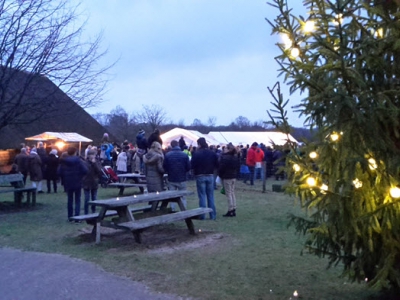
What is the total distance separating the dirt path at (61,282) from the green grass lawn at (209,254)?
0.29m

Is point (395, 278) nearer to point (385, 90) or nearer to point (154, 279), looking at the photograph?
point (385, 90)

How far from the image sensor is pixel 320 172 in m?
6.55

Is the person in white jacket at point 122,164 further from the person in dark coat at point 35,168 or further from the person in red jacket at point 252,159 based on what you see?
the person in red jacket at point 252,159

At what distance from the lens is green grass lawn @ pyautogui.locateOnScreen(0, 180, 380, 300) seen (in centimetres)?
800

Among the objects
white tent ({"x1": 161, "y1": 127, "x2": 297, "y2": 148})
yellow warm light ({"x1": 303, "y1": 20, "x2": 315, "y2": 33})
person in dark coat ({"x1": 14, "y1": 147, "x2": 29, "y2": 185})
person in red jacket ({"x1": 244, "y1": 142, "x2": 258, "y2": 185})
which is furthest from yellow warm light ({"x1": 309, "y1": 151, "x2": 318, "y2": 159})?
white tent ({"x1": 161, "y1": 127, "x2": 297, "y2": 148})

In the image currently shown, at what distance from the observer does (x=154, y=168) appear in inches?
625

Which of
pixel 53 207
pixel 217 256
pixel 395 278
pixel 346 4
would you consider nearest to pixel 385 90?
pixel 346 4

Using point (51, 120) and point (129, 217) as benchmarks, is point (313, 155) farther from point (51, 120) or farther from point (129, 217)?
point (51, 120)

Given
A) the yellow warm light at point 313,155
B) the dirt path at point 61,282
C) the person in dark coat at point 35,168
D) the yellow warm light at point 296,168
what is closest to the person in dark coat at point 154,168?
the dirt path at point 61,282

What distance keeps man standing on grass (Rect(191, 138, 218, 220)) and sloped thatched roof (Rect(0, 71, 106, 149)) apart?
618 cm

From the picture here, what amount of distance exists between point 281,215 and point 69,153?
19.7 ft

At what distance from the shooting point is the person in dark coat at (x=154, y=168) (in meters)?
15.7

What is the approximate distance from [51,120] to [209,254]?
2915cm

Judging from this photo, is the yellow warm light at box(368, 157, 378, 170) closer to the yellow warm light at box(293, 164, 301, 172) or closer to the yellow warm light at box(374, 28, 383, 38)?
the yellow warm light at box(293, 164, 301, 172)
